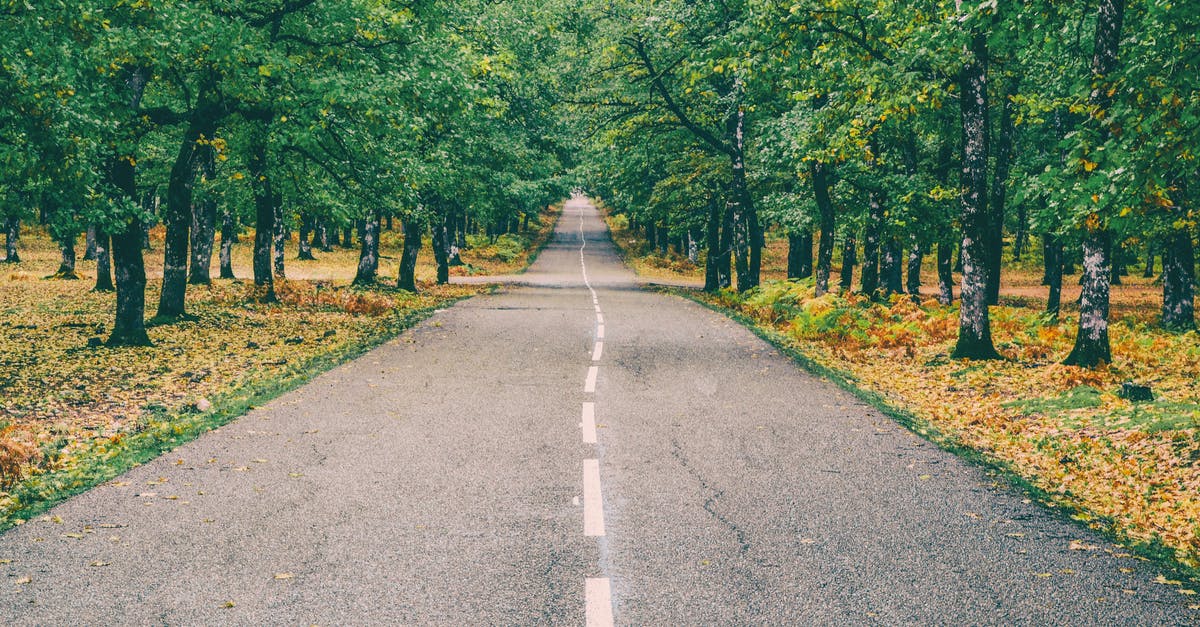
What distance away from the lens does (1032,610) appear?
4695 millimetres

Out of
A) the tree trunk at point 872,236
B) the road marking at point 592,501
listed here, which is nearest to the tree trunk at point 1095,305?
the road marking at point 592,501

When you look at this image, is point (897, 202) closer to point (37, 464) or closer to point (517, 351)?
point (517, 351)

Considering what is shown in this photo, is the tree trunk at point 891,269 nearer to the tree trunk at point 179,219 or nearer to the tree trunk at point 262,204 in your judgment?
the tree trunk at point 262,204

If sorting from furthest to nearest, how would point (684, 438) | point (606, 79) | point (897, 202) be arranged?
1. point (606, 79)
2. point (897, 202)
3. point (684, 438)

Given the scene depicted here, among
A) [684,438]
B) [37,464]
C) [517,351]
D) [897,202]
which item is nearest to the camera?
[37,464]

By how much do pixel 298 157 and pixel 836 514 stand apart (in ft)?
57.9

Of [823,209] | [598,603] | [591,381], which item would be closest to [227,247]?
[823,209]

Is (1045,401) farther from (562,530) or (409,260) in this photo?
(409,260)

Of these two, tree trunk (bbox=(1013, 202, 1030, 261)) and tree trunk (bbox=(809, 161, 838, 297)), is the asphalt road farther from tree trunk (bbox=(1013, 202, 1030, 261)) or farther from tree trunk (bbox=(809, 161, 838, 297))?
tree trunk (bbox=(1013, 202, 1030, 261))

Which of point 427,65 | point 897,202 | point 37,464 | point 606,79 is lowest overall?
point 37,464

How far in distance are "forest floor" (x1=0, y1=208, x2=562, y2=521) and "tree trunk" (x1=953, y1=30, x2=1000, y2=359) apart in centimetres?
1080

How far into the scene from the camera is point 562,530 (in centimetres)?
586

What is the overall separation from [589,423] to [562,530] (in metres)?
3.50

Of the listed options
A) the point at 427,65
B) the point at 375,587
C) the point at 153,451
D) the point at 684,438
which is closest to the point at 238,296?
the point at 427,65
